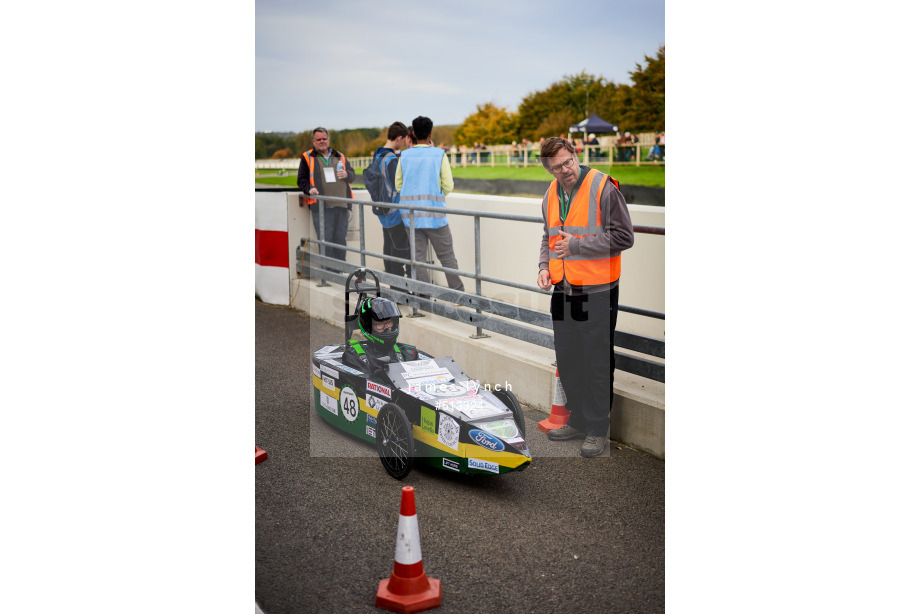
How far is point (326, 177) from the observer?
3.96 metres

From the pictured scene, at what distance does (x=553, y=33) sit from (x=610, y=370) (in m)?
1.65

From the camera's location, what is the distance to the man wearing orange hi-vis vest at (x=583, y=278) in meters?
4.00

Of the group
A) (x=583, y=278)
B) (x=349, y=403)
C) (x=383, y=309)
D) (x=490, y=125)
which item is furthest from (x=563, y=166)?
(x=349, y=403)

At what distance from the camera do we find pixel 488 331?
15.2ft

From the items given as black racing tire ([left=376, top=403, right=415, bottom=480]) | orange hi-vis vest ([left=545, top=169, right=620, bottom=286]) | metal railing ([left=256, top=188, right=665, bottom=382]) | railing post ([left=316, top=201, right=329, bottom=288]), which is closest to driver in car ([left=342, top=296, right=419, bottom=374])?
metal railing ([left=256, top=188, right=665, bottom=382])

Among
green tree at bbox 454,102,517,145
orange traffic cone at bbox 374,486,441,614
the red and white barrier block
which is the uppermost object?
green tree at bbox 454,102,517,145

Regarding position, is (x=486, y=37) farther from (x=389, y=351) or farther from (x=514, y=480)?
(x=514, y=480)

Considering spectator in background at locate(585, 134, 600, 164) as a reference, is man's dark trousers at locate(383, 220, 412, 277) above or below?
below

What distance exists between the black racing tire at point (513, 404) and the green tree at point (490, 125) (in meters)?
1.33

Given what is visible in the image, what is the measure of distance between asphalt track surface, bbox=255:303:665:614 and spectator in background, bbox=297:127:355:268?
0.52 metres

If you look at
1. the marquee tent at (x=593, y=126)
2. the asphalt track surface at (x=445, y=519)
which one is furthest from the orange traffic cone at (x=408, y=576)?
the marquee tent at (x=593, y=126)

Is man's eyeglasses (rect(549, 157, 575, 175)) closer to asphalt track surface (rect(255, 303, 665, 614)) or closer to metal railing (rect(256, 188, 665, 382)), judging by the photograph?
metal railing (rect(256, 188, 665, 382))

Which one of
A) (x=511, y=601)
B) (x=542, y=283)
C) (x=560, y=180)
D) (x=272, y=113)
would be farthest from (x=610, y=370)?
(x=272, y=113)

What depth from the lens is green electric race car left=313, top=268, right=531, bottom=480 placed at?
4098mm
